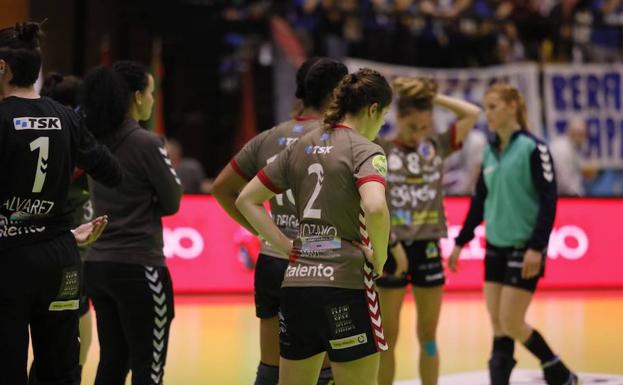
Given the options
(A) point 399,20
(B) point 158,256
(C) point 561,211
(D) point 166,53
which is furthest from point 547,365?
(D) point 166,53

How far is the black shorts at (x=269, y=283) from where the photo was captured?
5285mm

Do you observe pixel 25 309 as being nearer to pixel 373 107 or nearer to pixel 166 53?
pixel 373 107

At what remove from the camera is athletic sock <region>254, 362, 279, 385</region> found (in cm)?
533

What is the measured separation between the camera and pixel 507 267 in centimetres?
675

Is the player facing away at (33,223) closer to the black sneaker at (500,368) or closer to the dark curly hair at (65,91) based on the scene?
the dark curly hair at (65,91)

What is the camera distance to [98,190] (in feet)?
18.0

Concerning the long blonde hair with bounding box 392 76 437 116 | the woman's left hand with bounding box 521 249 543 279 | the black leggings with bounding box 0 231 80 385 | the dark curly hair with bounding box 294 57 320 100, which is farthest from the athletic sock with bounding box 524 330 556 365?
the black leggings with bounding box 0 231 80 385

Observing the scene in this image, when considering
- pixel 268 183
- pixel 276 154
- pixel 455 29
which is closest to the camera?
pixel 268 183

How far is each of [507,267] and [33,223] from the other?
3.25 m

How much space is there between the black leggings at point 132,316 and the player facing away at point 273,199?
1.53 feet

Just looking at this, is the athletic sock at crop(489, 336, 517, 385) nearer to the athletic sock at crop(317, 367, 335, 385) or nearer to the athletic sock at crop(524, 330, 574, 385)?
the athletic sock at crop(524, 330, 574, 385)

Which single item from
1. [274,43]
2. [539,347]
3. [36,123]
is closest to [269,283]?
[36,123]

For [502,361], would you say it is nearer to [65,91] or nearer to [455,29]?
[65,91]

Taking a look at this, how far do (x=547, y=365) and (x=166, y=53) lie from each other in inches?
388
